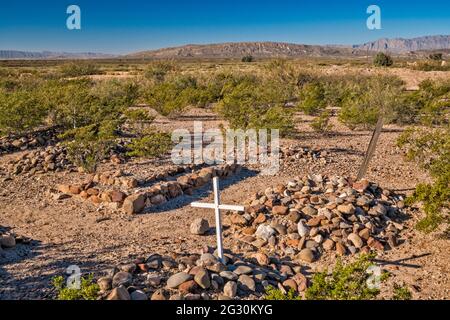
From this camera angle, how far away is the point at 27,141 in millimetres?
15062

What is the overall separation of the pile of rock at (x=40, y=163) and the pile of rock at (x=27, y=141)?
1.88 m

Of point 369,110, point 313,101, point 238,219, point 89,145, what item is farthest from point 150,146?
point 313,101

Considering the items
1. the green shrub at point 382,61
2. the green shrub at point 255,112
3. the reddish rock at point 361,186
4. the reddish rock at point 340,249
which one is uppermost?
the green shrub at point 382,61

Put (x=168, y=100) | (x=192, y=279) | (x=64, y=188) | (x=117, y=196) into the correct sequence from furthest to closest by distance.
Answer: (x=168, y=100)
(x=64, y=188)
(x=117, y=196)
(x=192, y=279)

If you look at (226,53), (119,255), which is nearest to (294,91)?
(119,255)

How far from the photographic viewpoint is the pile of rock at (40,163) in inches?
470

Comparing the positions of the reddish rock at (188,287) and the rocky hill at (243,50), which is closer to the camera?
the reddish rock at (188,287)

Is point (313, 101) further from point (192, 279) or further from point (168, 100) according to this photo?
point (192, 279)

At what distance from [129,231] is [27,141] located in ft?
28.5

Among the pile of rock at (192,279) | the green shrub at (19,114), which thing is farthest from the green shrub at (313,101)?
the pile of rock at (192,279)

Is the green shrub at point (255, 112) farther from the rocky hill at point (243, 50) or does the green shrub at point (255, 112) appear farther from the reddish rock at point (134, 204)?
the rocky hill at point (243, 50)

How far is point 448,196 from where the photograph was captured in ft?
25.1

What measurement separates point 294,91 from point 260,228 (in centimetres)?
2154
